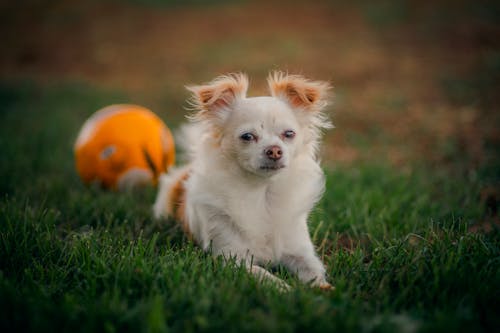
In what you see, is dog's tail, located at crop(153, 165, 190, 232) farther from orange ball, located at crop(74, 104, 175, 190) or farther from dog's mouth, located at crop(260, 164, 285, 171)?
dog's mouth, located at crop(260, 164, 285, 171)

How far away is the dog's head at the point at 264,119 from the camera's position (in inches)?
102

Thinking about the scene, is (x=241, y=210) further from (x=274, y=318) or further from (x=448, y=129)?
(x=448, y=129)

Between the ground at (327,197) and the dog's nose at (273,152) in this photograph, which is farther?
the dog's nose at (273,152)

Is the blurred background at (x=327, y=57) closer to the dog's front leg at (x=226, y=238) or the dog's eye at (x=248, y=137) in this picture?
the dog's eye at (x=248, y=137)

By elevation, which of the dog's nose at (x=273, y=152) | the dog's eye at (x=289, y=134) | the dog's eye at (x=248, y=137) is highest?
the dog's eye at (x=289, y=134)

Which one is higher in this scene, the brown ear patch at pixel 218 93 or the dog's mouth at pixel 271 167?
the brown ear patch at pixel 218 93

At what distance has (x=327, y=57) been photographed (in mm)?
10844

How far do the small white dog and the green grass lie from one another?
0.69 feet

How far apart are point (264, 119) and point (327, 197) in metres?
1.43

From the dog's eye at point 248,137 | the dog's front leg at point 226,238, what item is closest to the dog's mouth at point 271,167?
the dog's eye at point 248,137

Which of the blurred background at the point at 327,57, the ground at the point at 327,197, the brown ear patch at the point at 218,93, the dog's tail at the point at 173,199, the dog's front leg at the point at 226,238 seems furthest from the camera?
the blurred background at the point at 327,57

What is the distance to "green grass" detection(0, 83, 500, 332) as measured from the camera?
184 centimetres

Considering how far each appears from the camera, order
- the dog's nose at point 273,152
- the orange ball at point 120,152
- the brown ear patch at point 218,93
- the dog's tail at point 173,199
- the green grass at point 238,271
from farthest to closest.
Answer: the orange ball at point 120,152 < the dog's tail at point 173,199 < the brown ear patch at point 218,93 < the dog's nose at point 273,152 < the green grass at point 238,271

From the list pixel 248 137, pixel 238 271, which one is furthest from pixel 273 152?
pixel 238 271
